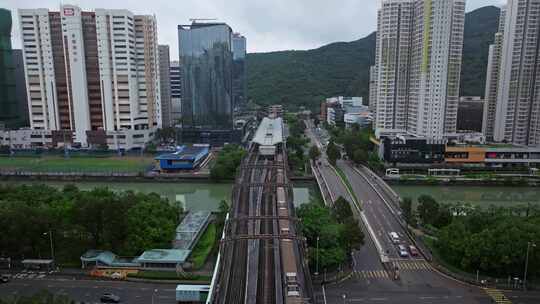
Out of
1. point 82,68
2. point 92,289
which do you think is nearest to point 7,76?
point 82,68

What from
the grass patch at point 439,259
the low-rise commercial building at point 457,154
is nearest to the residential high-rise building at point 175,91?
the low-rise commercial building at point 457,154

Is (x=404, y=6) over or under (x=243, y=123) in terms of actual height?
over

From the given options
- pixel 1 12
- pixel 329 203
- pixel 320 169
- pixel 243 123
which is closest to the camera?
pixel 329 203

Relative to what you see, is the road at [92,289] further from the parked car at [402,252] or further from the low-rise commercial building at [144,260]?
the parked car at [402,252]

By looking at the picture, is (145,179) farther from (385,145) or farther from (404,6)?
(404,6)

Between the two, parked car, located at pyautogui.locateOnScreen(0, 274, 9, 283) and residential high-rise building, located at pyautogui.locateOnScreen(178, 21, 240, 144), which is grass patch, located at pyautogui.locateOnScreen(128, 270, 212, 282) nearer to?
parked car, located at pyautogui.locateOnScreen(0, 274, 9, 283)

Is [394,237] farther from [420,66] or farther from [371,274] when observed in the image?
[420,66]

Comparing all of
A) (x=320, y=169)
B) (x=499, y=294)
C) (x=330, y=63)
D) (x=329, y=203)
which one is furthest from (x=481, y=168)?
(x=330, y=63)
